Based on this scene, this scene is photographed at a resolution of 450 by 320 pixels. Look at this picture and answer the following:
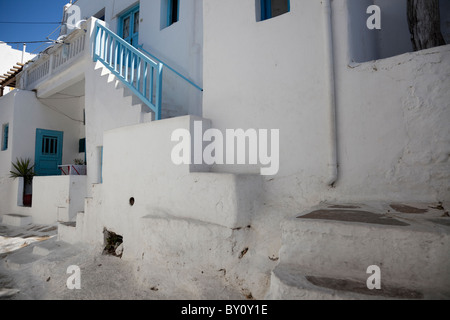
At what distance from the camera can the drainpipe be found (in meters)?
2.58

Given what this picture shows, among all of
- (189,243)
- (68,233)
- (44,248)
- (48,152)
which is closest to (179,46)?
(68,233)

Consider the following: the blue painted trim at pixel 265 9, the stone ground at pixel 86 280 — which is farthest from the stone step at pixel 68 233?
the blue painted trim at pixel 265 9

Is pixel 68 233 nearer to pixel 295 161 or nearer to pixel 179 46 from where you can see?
pixel 295 161

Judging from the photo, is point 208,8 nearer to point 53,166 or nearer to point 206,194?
point 206,194

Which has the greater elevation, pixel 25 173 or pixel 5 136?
pixel 5 136

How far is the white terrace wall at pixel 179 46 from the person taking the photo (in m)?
6.39

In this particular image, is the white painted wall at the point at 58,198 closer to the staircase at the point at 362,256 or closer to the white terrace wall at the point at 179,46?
the white terrace wall at the point at 179,46

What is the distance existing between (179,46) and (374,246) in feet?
22.0

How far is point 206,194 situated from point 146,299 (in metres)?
1.21

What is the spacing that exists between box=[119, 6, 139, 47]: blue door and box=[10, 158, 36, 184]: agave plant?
532cm

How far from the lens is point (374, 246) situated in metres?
1.55

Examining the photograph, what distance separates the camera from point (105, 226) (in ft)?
12.9

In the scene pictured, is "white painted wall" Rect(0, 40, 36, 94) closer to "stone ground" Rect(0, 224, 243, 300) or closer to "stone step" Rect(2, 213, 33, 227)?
"stone step" Rect(2, 213, 33, 227)

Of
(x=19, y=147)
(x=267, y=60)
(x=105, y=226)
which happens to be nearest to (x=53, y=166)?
(x=19, y=147)
